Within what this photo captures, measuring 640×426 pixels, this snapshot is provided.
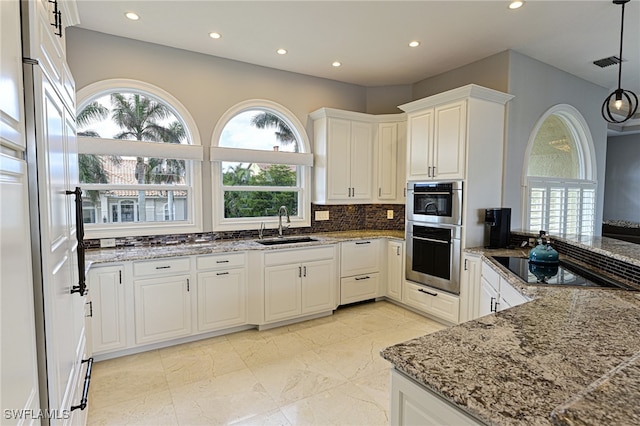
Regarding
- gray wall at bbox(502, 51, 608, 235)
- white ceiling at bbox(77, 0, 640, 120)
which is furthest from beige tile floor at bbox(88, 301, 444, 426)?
white ceiling at bbox(77, 0, 640, 120)

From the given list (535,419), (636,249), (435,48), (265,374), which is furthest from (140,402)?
(435,48)

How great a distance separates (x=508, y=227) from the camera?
3.50 meters

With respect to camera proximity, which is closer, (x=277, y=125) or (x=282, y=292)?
(x=282, y=292)

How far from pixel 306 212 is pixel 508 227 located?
2366 millimetres

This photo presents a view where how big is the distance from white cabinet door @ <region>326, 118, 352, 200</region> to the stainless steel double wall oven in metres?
0.84

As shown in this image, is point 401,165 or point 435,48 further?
point 401,165

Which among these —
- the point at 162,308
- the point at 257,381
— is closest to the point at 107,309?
the point at 162,308

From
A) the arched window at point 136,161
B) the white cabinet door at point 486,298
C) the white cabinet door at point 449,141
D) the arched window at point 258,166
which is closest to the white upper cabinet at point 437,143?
the white cabinet door at point 449,141

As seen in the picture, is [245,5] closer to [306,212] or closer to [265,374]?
[306,212]

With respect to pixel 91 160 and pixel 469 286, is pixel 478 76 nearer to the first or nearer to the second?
pixel 469 286

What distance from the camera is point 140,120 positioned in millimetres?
3439

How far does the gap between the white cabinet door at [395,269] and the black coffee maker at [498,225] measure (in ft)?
3.44

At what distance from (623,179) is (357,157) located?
6316 mm

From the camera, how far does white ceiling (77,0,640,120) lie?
9.06 feet
